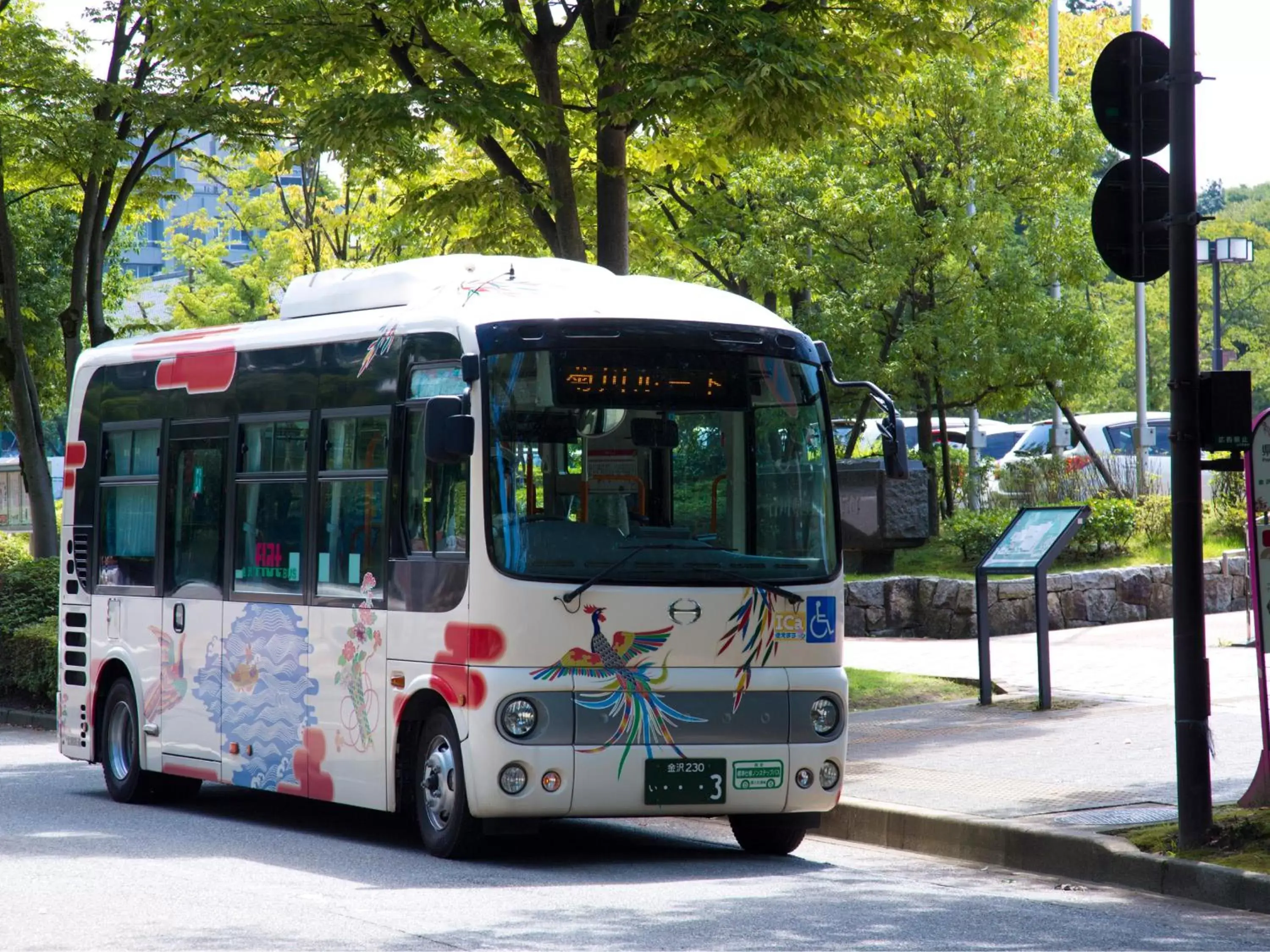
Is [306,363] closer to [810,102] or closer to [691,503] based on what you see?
[691,503]

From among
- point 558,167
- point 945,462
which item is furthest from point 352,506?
point 945,462

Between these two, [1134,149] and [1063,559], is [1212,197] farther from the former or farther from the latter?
[1134,149]

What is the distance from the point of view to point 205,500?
40.3ft

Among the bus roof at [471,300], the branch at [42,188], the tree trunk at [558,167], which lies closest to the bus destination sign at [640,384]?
the bus roof at [471,300]

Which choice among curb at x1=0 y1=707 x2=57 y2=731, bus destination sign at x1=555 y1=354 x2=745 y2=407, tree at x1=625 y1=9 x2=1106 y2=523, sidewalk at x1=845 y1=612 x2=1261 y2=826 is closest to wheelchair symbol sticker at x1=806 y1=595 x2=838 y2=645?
bus destination sign at x1=555 y1=354 x2=745 y2=407

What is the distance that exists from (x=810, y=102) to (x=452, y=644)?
6972mm

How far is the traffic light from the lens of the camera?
32.0ft

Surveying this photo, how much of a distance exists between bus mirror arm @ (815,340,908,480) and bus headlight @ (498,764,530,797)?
2.65 m

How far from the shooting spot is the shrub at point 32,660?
63.6ft

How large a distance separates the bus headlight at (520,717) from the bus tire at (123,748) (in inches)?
172

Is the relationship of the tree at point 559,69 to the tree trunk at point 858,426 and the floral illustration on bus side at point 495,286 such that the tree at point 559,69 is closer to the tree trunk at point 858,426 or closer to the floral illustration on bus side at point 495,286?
the floral illustration on bus side at point 495,286

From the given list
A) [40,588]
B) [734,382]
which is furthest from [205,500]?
[40,588]

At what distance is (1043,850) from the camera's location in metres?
9.81

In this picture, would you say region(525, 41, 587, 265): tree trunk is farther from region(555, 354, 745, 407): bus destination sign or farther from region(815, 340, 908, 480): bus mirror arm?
region(555, 354, 745, 407): bus destination sign
